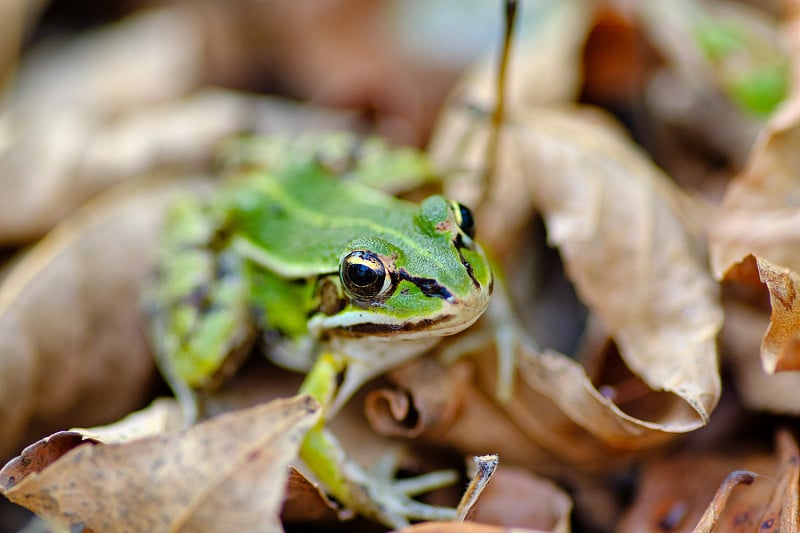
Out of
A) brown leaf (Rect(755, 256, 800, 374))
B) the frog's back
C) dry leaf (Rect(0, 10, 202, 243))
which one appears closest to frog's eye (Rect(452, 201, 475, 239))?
the frog's back

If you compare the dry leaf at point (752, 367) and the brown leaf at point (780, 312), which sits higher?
the brown leaf at point (780, 312)

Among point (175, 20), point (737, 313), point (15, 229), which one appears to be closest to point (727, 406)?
point (737, 313)

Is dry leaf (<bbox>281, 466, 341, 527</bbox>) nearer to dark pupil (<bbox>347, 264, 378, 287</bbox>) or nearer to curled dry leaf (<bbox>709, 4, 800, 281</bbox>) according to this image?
dark pupil (<bbox>347, 264, 378, 287</bbox>)

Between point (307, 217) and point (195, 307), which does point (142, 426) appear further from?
point (307, 217)

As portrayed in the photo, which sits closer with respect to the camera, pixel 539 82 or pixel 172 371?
pixel 172 371

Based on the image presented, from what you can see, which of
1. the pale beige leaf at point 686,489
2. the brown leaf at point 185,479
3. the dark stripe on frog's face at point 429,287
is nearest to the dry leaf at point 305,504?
the brown leaf at point 185,479

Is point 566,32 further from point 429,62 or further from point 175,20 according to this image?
point 175,20

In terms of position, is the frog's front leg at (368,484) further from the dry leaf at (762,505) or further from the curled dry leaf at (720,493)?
the dry leaf at (762,505)

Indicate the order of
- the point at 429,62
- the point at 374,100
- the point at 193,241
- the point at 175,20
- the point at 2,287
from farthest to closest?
1. the point at 175,20
2. the point at 429,62
3. the point at 374,100
4. the point at 193,241
5. the point at 2,287
